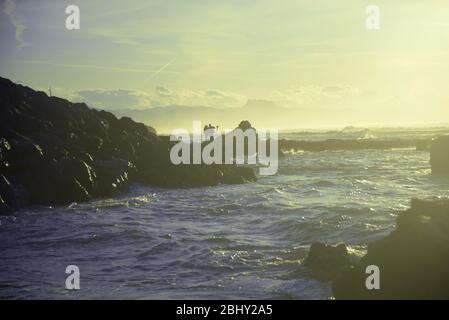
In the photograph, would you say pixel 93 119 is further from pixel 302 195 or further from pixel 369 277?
pixel 369 277

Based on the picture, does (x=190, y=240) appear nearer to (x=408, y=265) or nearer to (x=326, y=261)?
(x=326, y=261)

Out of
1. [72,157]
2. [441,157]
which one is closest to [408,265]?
[72,157]

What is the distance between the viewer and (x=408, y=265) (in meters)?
11.0

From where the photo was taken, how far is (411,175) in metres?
47.2

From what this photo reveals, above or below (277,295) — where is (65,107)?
above

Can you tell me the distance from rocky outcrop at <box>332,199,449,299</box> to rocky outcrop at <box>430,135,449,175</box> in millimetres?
38512

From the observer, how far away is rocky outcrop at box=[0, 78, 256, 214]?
1123 inches

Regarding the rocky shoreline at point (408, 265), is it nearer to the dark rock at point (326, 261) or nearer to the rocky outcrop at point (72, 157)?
the dark rock at point (326, 261)

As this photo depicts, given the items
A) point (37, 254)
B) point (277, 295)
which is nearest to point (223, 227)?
point (37, 254)

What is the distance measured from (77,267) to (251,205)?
48.4ft

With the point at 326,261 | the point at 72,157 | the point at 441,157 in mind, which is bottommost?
the point at 326,261

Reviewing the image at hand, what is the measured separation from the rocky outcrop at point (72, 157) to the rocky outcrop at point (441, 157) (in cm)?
1723

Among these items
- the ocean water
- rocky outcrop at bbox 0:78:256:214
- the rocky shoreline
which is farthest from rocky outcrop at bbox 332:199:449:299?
rocky outcrop at bbox 0:78:256:214

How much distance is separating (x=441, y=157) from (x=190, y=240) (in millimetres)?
36181
